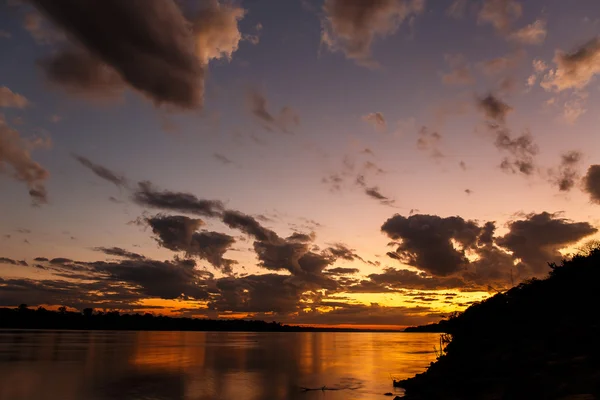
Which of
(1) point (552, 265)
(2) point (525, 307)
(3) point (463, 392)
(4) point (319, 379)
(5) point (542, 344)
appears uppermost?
(1) point (552, 265)

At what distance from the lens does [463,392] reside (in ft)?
79.8

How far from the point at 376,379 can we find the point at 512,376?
38.3m

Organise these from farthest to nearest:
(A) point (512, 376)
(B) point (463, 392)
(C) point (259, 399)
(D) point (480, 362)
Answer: (C) point (259, 399) < (D) point (480, 362) < (B) point (463, 392) < (A) point (512, 376)

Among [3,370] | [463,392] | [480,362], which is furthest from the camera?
[3,370]

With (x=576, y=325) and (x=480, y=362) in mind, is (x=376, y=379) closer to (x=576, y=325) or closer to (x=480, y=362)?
(x=480, y=362)

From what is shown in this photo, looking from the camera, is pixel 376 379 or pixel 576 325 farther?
pixel 376 379

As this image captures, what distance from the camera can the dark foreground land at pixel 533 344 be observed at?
19.2m

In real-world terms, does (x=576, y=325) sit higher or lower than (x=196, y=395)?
higher

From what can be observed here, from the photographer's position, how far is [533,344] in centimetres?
2547

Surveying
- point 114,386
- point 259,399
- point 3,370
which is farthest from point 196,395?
point 3,370

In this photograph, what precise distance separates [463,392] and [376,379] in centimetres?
3627

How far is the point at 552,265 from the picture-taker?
35031 millimetres

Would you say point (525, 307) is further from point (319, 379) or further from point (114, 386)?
point (114, 386)

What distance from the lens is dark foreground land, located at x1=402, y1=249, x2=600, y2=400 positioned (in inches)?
755
